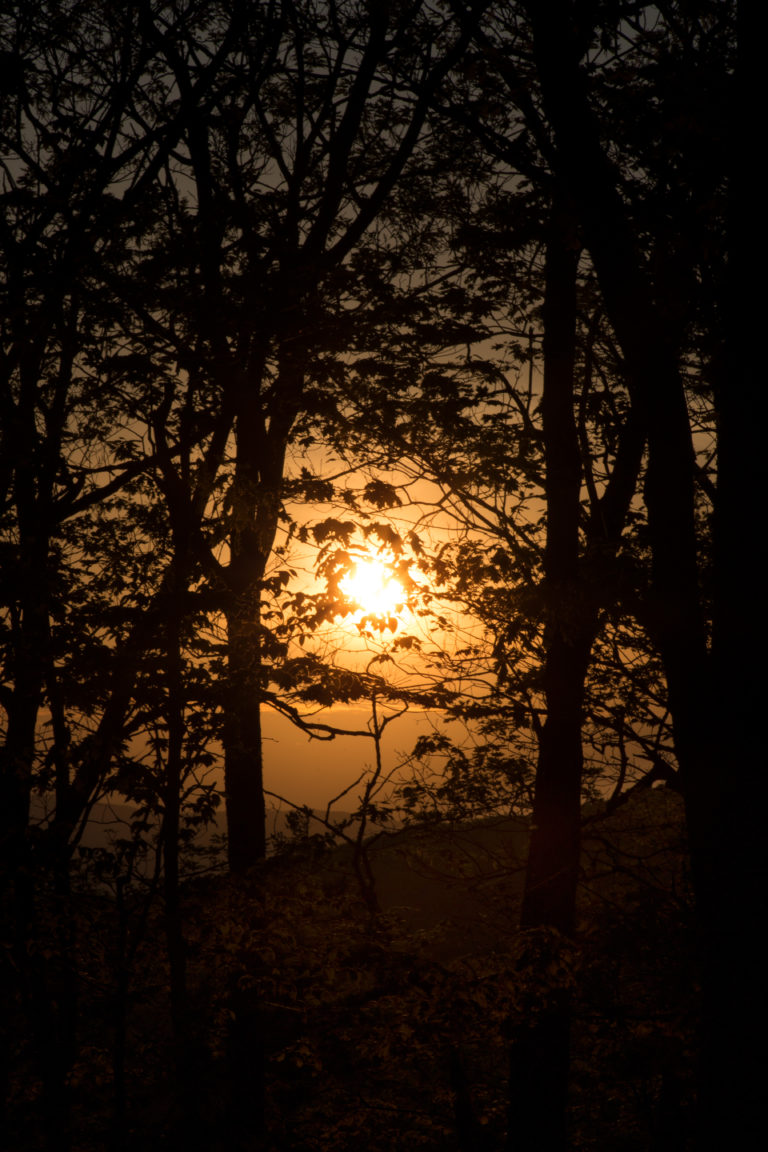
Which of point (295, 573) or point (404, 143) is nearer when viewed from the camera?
point (295, 573)

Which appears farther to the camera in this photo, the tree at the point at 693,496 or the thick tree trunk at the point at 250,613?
the thick tree trunk at the point at 250,613

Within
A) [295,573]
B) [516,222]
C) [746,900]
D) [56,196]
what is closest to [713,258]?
[746,900]

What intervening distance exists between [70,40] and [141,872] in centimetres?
1083

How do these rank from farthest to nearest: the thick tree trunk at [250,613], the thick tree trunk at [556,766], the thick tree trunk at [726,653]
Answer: the thick tree trunk at [250,613], the thick tree trunk at [556,766], the thick tree trunk at [726,653]

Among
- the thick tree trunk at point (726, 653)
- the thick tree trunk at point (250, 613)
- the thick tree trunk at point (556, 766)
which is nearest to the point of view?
the thick tree trunk at point (726, 653)

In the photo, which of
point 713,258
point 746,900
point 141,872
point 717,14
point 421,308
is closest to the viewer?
point 746,900

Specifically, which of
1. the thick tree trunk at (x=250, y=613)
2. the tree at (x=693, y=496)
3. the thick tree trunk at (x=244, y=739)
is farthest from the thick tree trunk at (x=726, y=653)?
the thick tree trunk at (x=244, y=739)

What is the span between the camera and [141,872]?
9.22 meters

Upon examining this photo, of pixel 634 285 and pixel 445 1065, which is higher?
pixel 634 285

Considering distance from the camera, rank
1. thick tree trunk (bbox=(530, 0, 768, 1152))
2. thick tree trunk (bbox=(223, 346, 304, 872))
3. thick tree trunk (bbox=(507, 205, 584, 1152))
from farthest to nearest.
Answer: thick tree trunk (bbox=(223, 346, 304, 872)) → thick tree trunk (bbox=(507, 205, 584, 1152)) → thick tree trunk (bbox=(530, 0, 768, 1152))

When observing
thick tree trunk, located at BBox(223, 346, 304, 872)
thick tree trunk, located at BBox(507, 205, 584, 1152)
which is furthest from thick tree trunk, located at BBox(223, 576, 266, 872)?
thick tree trunk, located at BBox(507, 205, 584, 1152)

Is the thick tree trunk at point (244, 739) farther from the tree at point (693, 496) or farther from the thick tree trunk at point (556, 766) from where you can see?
the tree at point (693, 496)

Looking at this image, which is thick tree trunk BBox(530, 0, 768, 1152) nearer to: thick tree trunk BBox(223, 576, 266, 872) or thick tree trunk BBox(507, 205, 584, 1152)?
thick tree trunk BBox(507, 205, 584, 1152)

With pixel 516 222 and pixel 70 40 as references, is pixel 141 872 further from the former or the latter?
pixel 70 40
